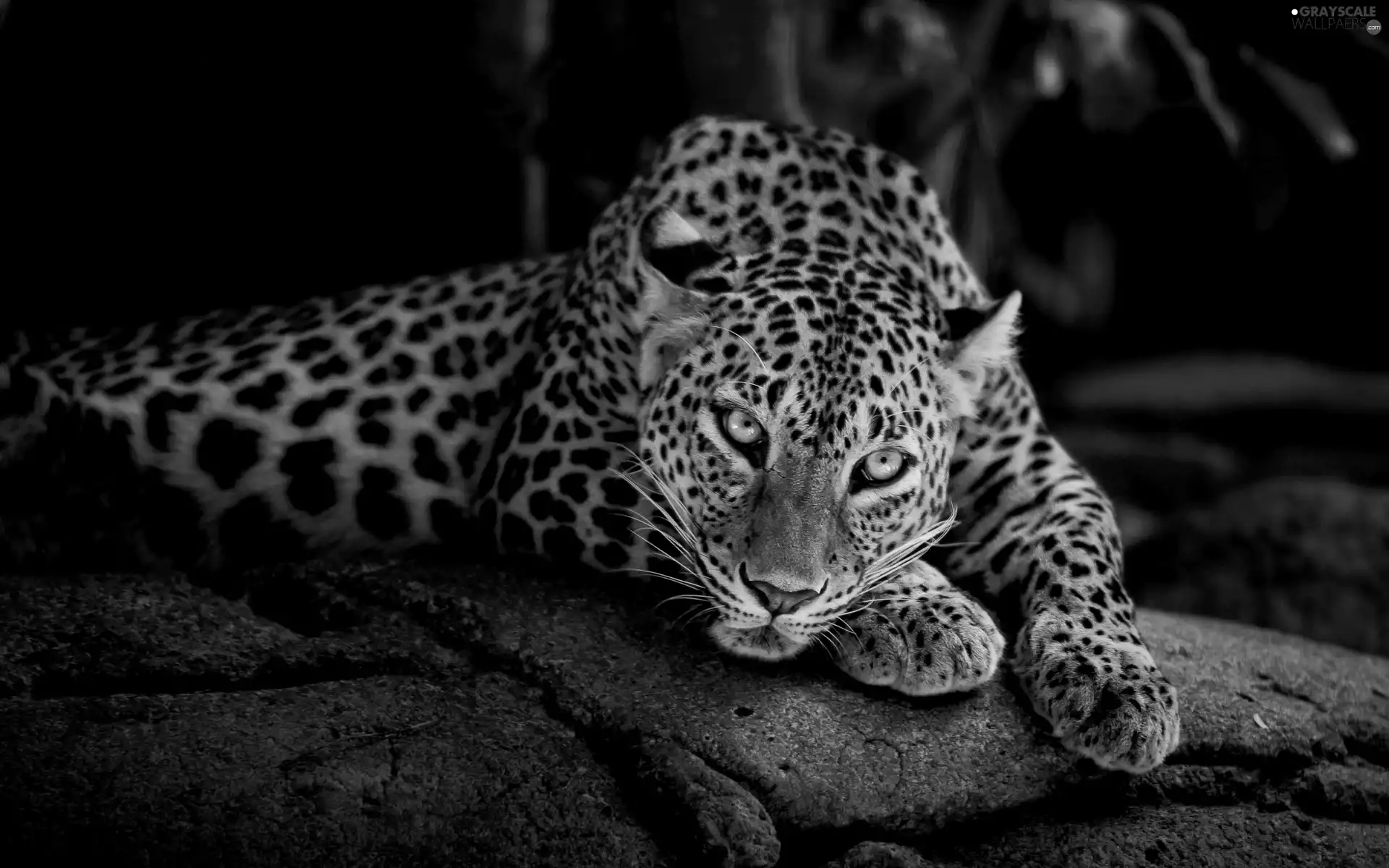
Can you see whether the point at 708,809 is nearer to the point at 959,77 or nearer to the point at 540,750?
the point at 540,750

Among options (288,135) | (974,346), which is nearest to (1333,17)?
(974,346)

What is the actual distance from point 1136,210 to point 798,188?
1208cm

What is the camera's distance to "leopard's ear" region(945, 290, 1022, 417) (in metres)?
5.59

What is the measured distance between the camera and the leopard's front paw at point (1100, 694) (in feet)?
16.6

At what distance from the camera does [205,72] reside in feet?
29.2

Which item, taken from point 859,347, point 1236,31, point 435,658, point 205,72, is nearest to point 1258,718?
point 859,347

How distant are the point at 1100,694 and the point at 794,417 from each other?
1499 mm

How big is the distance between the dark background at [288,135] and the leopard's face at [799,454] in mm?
4082

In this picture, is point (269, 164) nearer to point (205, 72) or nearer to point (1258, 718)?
point (205, 72)

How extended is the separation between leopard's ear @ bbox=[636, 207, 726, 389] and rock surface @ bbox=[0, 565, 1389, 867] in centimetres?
103

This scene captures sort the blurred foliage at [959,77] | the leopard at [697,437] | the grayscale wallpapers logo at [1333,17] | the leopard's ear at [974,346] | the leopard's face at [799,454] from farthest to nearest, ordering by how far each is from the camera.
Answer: the grayscale wallpapers logo at [1333,17], the blurred foliage at [959,77], the leopard's ear at [974,346], the leopard at [697,437], the leopard's face at [799,454]

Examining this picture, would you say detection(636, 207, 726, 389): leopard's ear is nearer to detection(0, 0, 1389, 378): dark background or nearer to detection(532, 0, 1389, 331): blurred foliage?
detection(532, 0, 1389, 331): blurred foliage

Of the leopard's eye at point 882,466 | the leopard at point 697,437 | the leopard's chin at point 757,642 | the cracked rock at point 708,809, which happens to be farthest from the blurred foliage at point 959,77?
the cracked rock at point 708,809

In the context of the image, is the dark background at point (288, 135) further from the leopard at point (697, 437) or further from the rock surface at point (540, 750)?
the rock surface at point (540, 750)
